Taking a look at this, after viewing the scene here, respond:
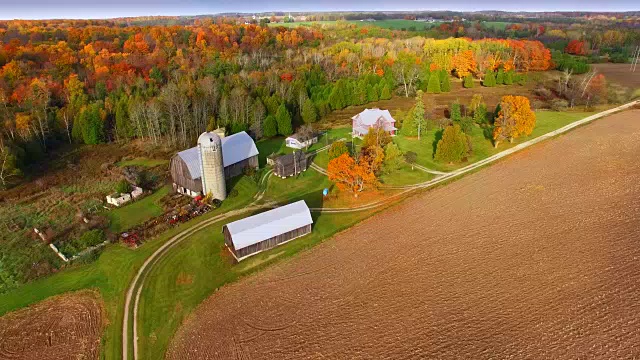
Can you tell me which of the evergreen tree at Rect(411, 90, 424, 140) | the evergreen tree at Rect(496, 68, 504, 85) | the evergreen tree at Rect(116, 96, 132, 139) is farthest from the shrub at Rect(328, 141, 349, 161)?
the evergreen tree at Rect(496, 68, 504, 85)

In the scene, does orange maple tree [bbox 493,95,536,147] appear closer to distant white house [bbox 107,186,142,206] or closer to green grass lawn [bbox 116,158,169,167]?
green grass lawn [bbox 116,158,169,167]

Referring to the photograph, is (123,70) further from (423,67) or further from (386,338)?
(386,338)

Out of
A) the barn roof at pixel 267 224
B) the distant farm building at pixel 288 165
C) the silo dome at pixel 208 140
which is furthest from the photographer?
the distant farm building at pixel 288 165

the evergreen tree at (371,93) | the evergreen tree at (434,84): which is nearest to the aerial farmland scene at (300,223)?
the evergreen tree at (371,93)

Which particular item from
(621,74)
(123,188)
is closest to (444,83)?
(621,74)

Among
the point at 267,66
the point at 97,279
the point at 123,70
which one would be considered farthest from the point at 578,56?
the point at 97,279

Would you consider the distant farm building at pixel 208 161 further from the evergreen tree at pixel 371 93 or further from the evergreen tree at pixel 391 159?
the evergreen tree at pixel 371 93

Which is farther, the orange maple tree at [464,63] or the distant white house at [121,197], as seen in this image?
the orange maple tree at [464,63]
